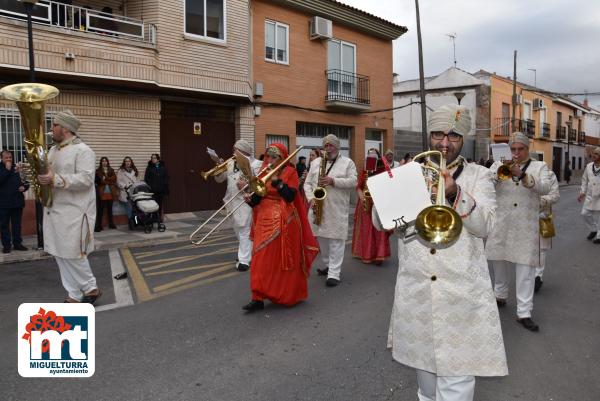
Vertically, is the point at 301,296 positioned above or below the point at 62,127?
below

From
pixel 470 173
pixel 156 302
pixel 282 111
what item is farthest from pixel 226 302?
pixel 282 111

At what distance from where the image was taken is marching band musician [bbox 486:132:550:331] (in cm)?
496

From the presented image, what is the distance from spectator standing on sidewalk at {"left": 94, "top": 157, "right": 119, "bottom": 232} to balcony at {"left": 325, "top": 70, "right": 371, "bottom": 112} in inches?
357

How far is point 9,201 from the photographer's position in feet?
28.1

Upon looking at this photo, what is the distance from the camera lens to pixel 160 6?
41.9ft

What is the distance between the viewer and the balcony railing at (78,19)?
11.0 meters

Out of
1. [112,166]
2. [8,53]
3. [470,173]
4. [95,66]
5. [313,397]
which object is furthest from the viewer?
[112,166]

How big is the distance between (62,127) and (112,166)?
24.7ft

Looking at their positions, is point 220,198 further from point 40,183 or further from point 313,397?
point 313,397

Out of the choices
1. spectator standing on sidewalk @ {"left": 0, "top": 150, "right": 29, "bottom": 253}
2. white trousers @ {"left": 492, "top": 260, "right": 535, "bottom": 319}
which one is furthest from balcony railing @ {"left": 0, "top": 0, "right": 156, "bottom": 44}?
white trousers @ {"left": 492, "top": 260, "right": 535, "bottom": 319}

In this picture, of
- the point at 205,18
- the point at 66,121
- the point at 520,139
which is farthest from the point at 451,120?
the point at 205,18

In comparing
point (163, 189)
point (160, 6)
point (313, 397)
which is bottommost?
point (313, 397)

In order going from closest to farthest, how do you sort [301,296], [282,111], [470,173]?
[470,173] → [301,296] → [282,111]

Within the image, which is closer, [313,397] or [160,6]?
[313,397]
